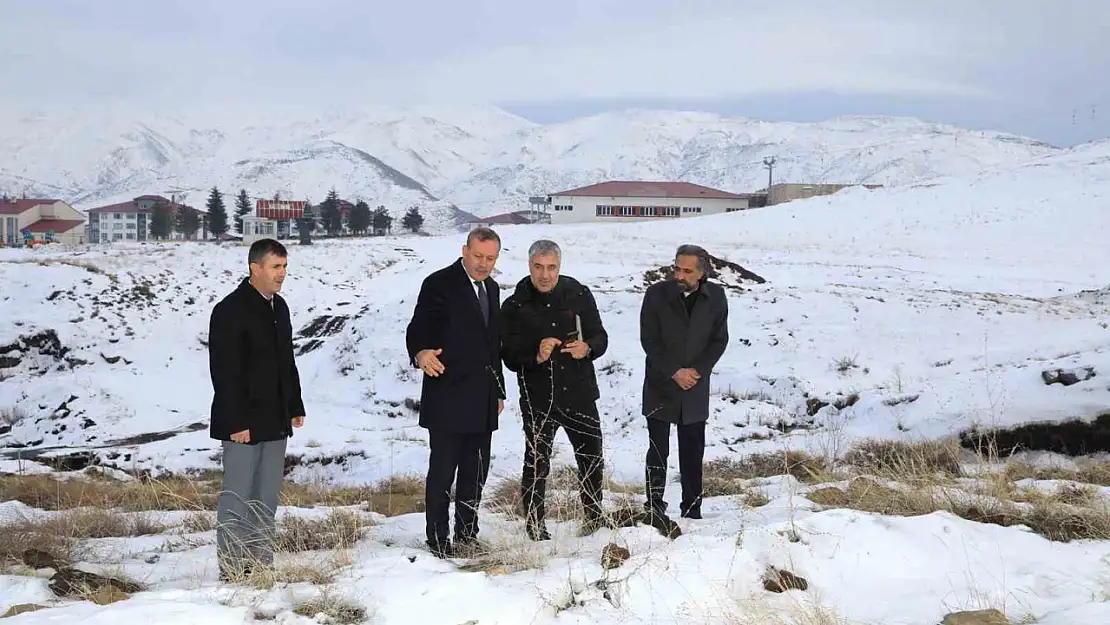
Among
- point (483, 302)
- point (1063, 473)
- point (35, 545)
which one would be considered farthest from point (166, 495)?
point (1063, 473)

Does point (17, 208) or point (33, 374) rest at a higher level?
point (17, 208)

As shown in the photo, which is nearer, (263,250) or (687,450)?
(263,250)

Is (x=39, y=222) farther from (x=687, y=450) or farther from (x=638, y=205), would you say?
→ (x=687, y=450)

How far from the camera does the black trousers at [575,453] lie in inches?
219

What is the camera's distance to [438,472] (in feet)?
17.0

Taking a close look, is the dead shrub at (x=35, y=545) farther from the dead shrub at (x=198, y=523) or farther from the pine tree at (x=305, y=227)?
the pine tree at (x=305, y=227)

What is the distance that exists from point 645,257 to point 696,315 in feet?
89.1

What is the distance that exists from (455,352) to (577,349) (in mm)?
841

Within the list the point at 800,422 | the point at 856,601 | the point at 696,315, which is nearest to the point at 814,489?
the point at 696,315

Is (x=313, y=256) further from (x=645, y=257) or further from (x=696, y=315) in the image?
(x=696, y=315)

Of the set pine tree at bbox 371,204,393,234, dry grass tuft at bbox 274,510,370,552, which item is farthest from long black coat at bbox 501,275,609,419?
pine tree at bbox 371,204,393,234

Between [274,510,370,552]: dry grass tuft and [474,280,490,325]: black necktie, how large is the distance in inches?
60.9

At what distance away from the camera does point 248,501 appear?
16.2ft

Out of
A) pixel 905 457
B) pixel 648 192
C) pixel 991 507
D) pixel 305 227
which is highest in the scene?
pixel 648 192
